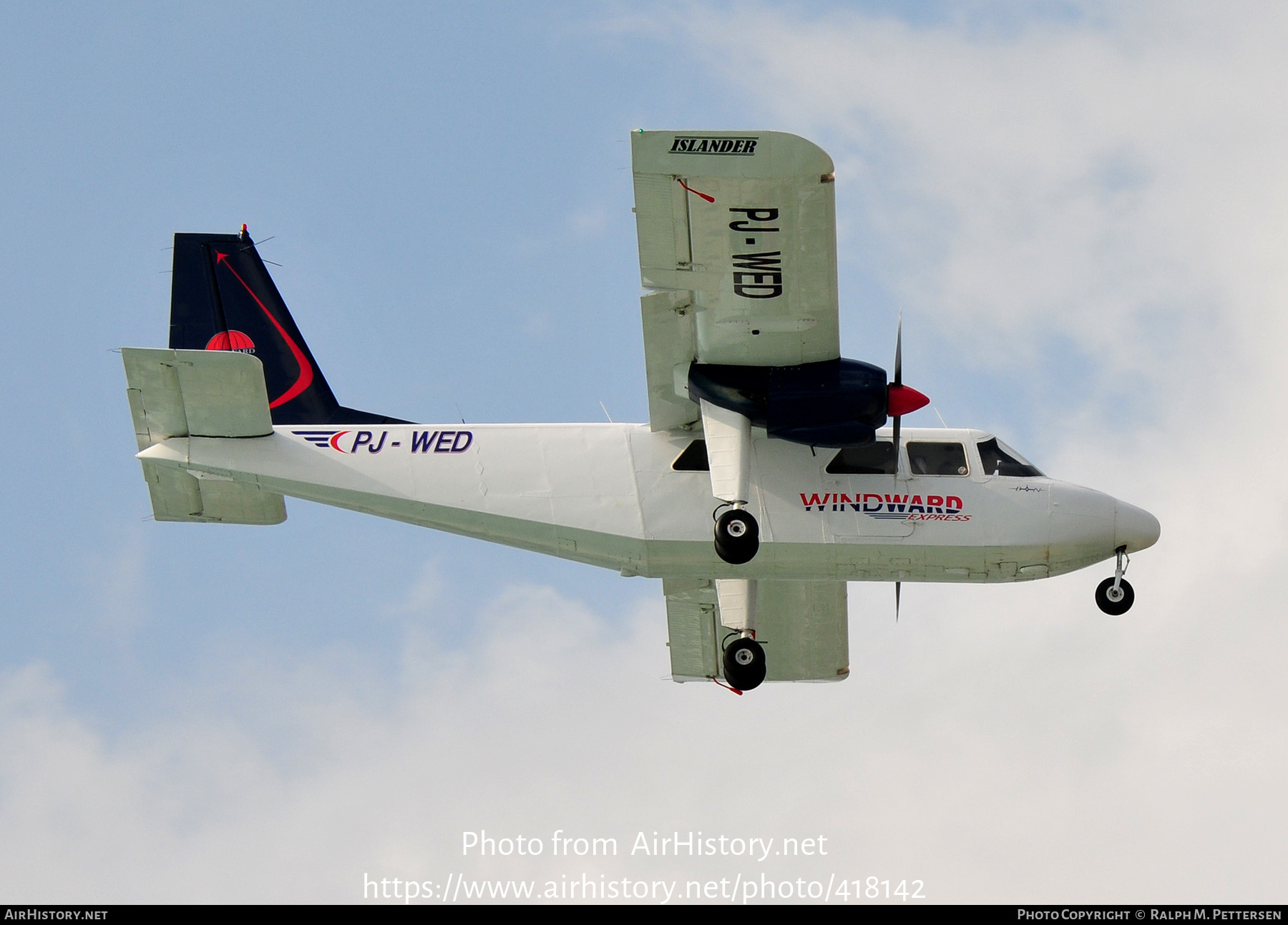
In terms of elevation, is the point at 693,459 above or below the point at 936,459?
above

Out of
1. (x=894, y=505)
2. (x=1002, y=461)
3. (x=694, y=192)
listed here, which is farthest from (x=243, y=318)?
(x=1002, y=461)

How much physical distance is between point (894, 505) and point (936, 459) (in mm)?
864

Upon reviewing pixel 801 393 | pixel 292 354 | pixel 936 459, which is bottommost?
pixel 936 459

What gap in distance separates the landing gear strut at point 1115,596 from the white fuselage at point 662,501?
39cm

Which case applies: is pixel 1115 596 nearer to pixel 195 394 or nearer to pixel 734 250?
pixel 734 250

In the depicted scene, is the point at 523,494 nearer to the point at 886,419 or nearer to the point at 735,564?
the point at 735,564

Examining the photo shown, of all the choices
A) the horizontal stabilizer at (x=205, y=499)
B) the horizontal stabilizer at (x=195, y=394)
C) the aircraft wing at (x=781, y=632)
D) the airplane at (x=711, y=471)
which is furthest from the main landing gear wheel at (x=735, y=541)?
the horizontal stabilizer at (x=205, y=499)

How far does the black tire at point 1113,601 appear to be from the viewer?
1867 centimetres

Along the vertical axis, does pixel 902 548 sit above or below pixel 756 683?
above

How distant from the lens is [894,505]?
1847 cm

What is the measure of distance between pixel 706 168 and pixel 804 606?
811 centimetres

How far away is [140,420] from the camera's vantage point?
18.0m

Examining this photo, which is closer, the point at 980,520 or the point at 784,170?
the point at 784,170
